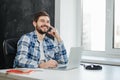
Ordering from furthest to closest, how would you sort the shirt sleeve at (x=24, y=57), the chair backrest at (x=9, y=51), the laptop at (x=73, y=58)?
1. the chair backrest at (x=9, y=51)
2. the shirt sleeve at (x=24, y=57)
3. the laptop at (x=73, y=58)

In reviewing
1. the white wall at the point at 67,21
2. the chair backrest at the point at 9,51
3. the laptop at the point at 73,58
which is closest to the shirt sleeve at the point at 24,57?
the chair backrest at the point at 9,51

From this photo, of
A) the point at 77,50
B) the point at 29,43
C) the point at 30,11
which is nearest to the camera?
the point at 77,50

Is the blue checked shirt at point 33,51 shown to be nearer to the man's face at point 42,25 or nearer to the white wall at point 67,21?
the man's face at point 42,25

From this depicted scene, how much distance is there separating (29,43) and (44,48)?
201mm

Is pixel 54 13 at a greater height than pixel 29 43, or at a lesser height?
greater

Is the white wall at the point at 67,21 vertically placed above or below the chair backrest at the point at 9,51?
above

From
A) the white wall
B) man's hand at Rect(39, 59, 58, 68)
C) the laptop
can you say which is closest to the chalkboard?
the white wall

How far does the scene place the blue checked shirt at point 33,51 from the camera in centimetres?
199

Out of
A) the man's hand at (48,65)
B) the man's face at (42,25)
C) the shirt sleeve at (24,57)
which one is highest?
the man's face at (42,25)

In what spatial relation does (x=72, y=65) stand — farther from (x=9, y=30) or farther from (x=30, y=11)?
(x=30, y=11)

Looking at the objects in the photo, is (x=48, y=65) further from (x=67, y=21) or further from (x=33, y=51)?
(x=67, y=21)

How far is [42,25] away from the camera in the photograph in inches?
89.1

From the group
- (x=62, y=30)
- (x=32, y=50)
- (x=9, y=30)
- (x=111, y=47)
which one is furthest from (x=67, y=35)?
(x=32, y=50)

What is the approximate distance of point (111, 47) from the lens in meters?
3.10
